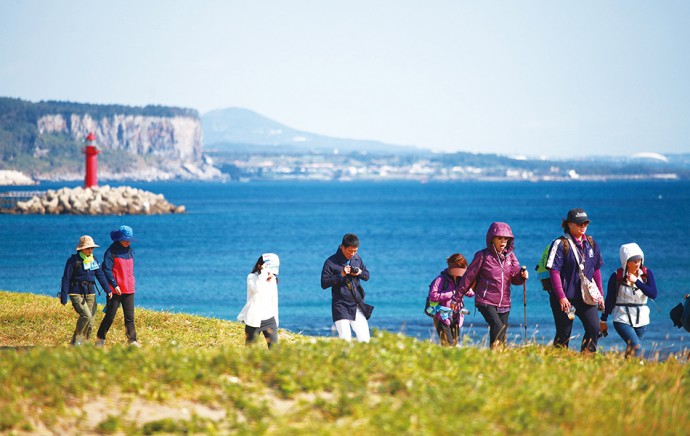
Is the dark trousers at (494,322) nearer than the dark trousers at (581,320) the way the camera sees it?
No

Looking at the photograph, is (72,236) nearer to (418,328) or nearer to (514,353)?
(418,328)

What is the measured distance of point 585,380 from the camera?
338 inches

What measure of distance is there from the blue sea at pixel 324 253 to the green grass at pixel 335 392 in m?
2.32

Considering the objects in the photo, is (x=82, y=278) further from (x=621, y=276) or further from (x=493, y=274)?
(x=621, y=276)

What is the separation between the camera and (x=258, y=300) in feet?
39.1

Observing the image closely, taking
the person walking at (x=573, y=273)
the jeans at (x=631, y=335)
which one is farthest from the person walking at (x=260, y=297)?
the jeans at (x=631, y=335)

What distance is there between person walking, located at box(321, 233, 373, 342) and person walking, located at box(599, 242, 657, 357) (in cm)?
305

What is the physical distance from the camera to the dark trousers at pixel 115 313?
44.2 feet

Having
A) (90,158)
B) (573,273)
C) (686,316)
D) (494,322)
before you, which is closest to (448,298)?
(494,322)

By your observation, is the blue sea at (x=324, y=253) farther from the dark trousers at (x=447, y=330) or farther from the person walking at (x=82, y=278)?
the person walking at (x=82, y=278)

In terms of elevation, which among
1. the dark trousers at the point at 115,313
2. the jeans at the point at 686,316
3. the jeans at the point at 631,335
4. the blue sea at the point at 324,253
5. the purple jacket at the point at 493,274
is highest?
the purple jacket at the point at 493,274

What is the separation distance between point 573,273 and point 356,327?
2.84m

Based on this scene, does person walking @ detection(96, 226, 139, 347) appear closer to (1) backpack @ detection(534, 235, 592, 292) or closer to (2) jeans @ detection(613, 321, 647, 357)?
(1) backpack @ detection(534, 235, 592, 292)

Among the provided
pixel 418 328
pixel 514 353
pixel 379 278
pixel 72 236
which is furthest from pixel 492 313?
pixel 72 236
